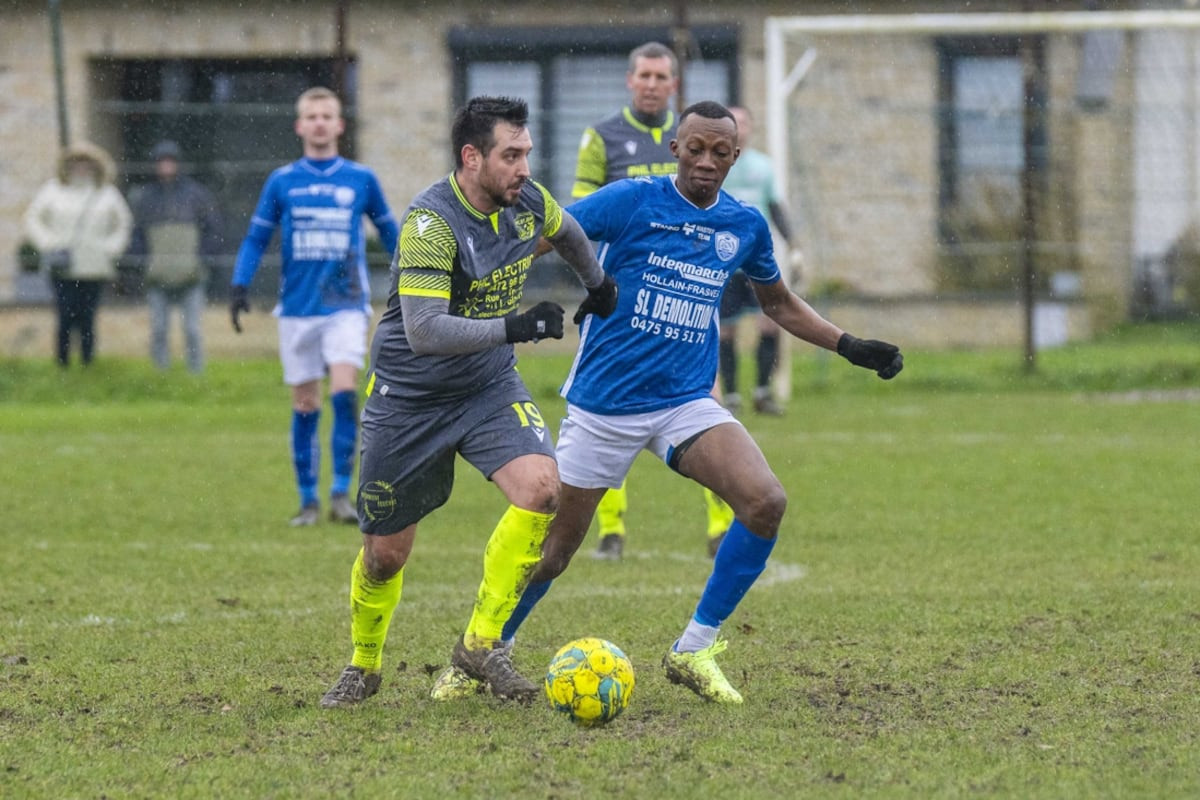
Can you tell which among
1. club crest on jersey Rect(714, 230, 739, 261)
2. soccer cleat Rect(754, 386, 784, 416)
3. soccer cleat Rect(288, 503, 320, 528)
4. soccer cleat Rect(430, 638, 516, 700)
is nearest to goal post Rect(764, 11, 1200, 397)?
soccer cleat Rect(754, 386, 784, 416)

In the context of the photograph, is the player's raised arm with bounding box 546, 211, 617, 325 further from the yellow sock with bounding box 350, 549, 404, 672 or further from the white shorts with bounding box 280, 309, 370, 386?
the white shorts with bounding box 280, 309, 370, 386

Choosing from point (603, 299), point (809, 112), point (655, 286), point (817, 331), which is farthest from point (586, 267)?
A: point (809, 112)

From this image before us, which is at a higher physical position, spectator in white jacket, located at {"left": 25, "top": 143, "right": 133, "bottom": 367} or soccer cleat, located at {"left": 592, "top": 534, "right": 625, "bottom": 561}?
spectator in white jacket, located at {"left": 25, "top": 143, "right": 133, "bottom": 367}

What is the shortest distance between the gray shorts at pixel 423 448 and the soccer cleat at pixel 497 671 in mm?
450

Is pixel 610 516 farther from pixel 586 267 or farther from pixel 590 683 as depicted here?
pixel 590 683

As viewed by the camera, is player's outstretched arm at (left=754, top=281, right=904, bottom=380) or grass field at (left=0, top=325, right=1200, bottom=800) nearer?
grass field at (left=0, top=325, right=1200, bottom=800)

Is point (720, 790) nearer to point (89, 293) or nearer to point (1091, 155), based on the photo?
point (89, 293)

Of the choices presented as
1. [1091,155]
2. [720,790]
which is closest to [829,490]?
[720,790]

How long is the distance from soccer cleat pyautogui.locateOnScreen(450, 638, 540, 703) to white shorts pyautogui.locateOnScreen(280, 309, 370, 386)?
4.45 metres

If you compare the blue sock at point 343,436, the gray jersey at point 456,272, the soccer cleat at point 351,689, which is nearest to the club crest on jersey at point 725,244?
the gray jersey at point 456,272

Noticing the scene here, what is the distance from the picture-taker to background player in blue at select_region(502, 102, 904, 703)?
19.2 ft

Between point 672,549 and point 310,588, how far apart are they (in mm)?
1926

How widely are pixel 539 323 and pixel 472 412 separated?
71 cm

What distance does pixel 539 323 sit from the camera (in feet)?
16.4
